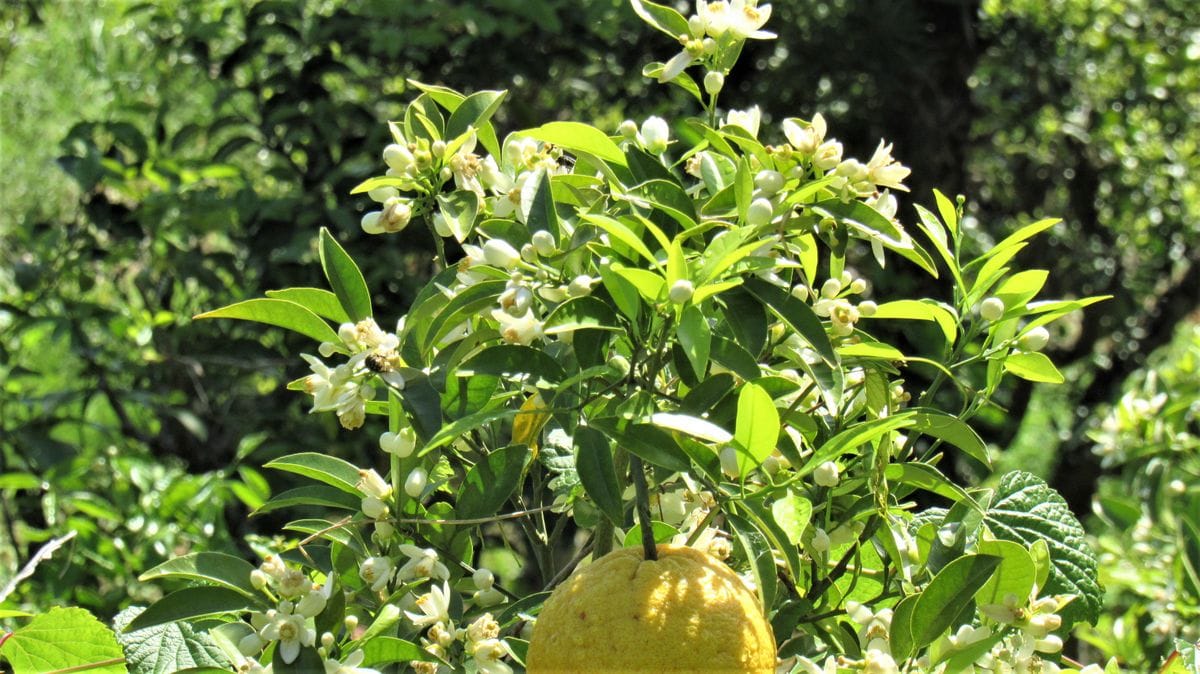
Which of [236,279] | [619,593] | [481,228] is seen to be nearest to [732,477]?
[619,593]

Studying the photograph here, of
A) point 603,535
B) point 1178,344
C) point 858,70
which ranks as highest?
point 603,535

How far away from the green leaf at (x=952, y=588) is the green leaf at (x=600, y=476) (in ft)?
0.64

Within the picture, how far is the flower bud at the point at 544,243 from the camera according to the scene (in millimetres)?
795

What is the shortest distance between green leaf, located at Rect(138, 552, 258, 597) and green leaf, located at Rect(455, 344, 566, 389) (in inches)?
8.3

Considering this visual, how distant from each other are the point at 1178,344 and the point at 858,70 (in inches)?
78.3

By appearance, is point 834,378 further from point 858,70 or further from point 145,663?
point 858,70

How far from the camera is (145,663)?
938 mm

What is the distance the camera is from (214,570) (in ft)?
2.78

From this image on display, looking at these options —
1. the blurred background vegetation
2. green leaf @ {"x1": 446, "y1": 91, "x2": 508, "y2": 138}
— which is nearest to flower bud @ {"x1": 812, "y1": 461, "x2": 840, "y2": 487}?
green leaf @ {"x1": 446, "y1": 91, "x2": 508, "y2": 138}

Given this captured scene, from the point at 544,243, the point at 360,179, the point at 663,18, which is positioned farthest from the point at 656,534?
the point at 360,179

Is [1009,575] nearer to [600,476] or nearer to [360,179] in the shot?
[600,476]

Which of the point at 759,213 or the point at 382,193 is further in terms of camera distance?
the point at 382,193

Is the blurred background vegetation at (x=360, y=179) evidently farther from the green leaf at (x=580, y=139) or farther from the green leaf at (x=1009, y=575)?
the green leaf at (x=580, y=139)

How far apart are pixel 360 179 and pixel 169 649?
1.56 meters
